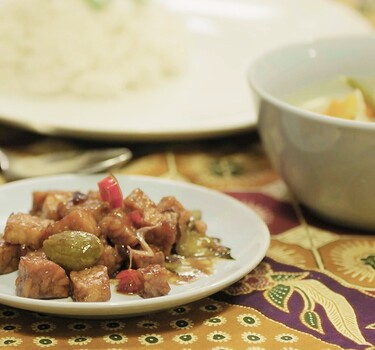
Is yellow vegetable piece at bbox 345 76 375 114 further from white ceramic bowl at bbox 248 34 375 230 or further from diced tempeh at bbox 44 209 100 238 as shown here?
diced tempeh at bbox 44 209 100 238

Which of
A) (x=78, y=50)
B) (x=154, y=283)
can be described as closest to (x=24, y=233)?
(x=154, y=283)

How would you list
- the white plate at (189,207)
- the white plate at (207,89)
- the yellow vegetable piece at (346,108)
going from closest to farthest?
the white plate at (189,207), the yellow vegetable piece at (346,108), the white plate at (207,89)

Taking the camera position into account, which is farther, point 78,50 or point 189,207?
point 78,50

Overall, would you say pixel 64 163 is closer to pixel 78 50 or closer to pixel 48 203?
pixel 48 203

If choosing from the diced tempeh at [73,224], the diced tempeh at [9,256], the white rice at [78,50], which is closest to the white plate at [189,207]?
the diced tempeh at [9,256]

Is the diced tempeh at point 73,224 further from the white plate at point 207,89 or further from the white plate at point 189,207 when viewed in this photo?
the white plate at point 207,89

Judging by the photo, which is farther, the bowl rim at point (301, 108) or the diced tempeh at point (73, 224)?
the bowl rim at point (301, 108)
